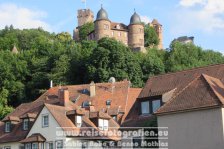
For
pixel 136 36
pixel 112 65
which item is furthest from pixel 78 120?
pixel 136 36

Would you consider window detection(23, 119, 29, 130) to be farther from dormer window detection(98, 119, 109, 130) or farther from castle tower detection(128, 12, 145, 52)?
castle tower detection(128, 12, 145, 52)

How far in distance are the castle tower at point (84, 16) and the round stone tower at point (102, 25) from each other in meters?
23.8

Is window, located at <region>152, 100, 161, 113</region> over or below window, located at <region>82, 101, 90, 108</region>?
below

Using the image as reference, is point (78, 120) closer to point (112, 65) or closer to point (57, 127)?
point (57, 127)

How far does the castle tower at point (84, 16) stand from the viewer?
166 metres

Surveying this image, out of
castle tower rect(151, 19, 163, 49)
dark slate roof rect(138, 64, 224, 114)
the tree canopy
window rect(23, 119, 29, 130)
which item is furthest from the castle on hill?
dark slate roof rect(138, 64, 224, 114)

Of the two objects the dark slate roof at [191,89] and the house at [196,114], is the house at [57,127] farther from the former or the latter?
the house at [196,114]

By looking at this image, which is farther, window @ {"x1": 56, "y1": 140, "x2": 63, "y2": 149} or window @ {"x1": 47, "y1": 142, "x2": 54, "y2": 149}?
window @ {"x1": 47, "y1": 142, "x2": 54, "y2": 149}

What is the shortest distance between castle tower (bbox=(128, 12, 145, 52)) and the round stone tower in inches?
243

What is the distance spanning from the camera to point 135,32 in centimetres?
14188

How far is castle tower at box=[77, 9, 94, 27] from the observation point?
166 metres

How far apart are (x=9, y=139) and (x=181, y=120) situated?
20947 mm

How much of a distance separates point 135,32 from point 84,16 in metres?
30.6

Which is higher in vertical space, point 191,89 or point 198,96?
point 191,89
